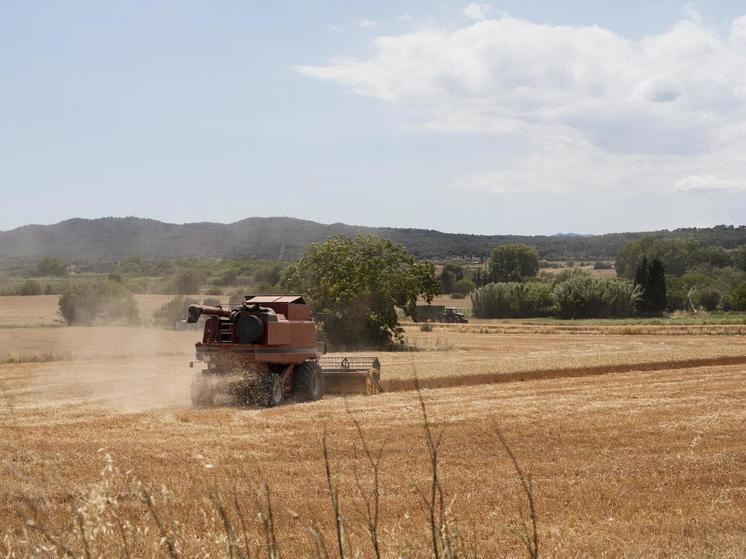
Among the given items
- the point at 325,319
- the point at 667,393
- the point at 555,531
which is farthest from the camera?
the point at 325,319

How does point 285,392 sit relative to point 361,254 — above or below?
below

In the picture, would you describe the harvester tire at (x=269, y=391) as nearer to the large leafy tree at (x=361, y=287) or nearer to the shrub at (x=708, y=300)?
the large leafy tree at (x=361, y=287)

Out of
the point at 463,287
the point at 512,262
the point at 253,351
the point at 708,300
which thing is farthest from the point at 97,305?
the point at 512,262

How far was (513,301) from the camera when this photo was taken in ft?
249

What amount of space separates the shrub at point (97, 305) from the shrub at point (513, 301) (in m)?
35.1

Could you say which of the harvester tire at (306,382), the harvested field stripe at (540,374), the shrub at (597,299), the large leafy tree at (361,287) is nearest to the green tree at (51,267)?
the shrub at (597,299)

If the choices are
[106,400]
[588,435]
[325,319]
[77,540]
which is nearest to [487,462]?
[588,435]

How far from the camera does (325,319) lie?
130ft

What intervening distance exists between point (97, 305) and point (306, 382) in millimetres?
34779

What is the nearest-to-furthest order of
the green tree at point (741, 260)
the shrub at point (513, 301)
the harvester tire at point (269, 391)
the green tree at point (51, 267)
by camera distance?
the harvester tire at point (269, 391) → the shrub at point (513, 301) → the green tree at point (51, 267) → the green tree at point (741, 260)

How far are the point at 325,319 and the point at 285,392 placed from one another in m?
19.6

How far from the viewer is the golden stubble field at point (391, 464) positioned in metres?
6.79

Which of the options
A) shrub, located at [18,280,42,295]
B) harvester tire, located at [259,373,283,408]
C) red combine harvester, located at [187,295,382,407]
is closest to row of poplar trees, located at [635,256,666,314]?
shrub, located at [18,280,42,295]

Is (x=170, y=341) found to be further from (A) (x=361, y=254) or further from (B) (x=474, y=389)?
(B) (x=474, y=389)
